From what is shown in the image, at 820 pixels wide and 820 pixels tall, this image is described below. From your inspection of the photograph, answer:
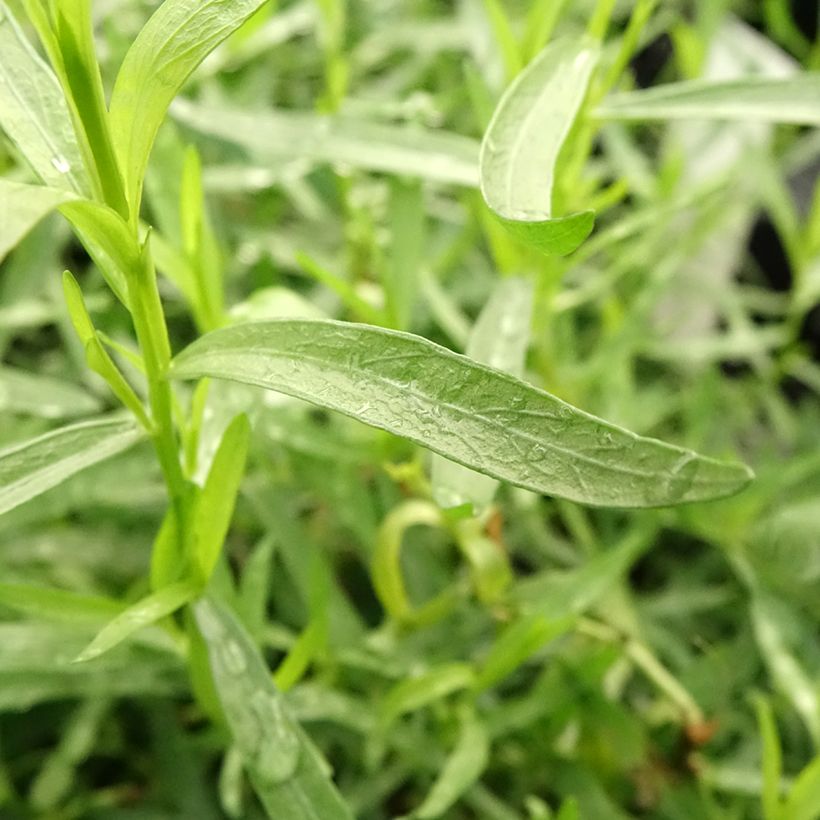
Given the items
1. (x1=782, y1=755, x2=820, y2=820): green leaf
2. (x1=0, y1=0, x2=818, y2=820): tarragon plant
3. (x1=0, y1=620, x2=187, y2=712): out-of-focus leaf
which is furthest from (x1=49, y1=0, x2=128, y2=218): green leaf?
(x1=782, y1=755, x2=820, y2=820): green leaf

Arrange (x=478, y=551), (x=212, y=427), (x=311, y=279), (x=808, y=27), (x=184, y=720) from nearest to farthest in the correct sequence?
1. (x=212, y=427)
2. (x=478, y=551)
3. (x=184, y=720)
4. (x=311, y=279)
5. (x=808, y=27)

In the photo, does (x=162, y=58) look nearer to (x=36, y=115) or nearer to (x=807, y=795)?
(x=36, y=115)

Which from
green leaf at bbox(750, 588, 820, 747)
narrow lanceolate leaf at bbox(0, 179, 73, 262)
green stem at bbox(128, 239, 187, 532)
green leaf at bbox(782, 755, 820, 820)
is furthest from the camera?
green leaf at bbox(750, 588, 820, 747)

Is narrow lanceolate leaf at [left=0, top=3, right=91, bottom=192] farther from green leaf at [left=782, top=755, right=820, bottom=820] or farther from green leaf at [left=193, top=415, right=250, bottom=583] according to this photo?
green leaf at [left=782, top=755, right=820, bottom=820]

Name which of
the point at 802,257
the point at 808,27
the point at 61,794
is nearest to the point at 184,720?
the point at 61,794

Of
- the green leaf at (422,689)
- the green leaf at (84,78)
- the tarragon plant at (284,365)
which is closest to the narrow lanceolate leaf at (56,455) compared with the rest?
the tarragon plant at (284,365)

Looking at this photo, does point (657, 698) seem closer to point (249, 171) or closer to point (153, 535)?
point (153, 535)
